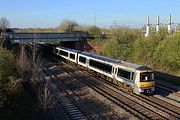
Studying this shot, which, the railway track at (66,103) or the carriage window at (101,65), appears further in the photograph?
the carriage window at (101,65)

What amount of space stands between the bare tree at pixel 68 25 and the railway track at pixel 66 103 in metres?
60.0

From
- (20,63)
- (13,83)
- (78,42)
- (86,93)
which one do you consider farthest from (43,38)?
(13,83)

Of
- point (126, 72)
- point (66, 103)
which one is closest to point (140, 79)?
point (126, 72)

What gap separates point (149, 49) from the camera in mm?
44656

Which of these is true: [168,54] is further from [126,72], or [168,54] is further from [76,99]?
[76,99]

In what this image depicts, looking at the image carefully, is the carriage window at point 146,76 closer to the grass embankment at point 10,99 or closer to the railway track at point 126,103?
the railway track at point 126,103

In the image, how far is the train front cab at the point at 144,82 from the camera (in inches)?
1002

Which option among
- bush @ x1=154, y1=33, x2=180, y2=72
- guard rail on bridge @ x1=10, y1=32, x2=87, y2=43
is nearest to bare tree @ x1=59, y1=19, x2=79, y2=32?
guard rail on bridge @ x1=10, y1=32, x2=87, y2=43

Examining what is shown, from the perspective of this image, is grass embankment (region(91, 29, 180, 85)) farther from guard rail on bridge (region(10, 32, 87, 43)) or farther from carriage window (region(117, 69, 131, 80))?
carriage window (region(117, 69, 131, 80))

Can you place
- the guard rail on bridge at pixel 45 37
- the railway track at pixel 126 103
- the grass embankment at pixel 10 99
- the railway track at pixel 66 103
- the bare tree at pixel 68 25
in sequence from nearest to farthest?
1. the grass embankment at pixel 10 99
2. the railway track at pixel 126 103
3. the railway track at pixel 66 103
4. the guard rail on bridge at pixel 45 37
5. the bare tree at pixel 68 25

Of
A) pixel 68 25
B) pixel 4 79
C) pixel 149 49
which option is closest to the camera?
pixel 4 79

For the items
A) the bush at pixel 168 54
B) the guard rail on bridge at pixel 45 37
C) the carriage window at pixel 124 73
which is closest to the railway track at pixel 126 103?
the carriage window at pixel 124 73

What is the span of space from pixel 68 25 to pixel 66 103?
70865mm

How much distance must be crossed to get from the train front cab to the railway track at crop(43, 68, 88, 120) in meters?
5.95
